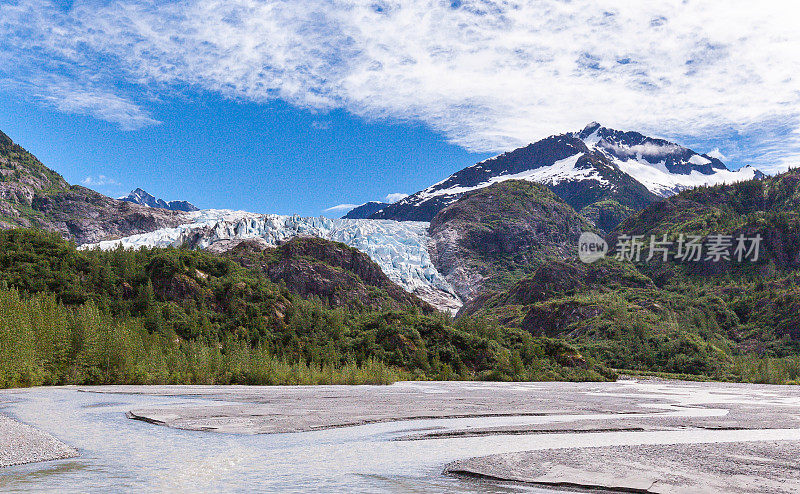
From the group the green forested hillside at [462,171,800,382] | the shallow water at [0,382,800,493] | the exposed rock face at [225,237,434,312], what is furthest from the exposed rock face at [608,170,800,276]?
the shallow water at [0,382,800,493]

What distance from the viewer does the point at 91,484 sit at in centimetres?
695

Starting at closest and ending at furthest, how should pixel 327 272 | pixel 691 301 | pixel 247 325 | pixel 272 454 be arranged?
pixel 272 454 → pixel 247 325 → pixel 691 301 → pixel 327 272

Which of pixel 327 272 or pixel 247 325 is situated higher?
pixel 327 272

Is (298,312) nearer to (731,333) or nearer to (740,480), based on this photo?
(740,480)

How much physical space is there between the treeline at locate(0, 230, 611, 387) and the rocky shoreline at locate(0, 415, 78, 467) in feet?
69.7

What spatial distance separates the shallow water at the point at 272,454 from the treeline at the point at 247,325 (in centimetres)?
1986

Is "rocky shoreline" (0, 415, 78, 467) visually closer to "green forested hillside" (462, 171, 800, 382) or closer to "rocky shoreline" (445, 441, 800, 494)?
"rocky shoreline" (445, 441, 800, 494)

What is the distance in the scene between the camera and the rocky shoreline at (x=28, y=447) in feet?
27.1

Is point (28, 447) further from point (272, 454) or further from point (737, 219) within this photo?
point (737, 219)

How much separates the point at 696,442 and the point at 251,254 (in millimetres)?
129168

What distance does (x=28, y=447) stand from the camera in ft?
29.7

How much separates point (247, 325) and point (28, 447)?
41.2 meters

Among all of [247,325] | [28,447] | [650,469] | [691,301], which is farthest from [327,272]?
[650,469]

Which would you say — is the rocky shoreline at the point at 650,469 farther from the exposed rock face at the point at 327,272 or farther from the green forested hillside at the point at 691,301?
the exposed rock face at the point at 327,272
